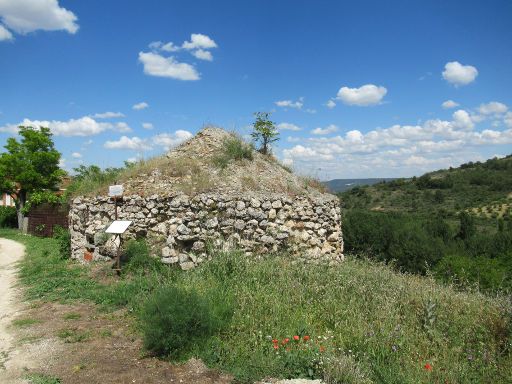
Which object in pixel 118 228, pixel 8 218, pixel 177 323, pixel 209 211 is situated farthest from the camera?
pixel 8 218

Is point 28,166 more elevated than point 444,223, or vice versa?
point 28,166

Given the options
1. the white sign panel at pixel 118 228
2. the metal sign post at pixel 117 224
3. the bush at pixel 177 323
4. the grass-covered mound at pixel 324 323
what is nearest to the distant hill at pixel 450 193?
the metal sign post at pixel 117 224

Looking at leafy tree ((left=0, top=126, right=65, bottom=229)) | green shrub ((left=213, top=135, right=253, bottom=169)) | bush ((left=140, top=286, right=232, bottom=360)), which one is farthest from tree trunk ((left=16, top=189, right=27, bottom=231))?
bush ((left=140, top=286, right=232, bottom=360))

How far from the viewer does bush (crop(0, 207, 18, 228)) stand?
94.4 feet

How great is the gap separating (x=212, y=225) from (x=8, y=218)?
26.8 metres

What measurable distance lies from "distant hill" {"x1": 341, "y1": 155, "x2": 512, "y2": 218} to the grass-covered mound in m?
36.0

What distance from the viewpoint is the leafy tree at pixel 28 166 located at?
25.3m

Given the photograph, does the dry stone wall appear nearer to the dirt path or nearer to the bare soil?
the dirt path

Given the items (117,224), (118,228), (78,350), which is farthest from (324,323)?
(117,224)

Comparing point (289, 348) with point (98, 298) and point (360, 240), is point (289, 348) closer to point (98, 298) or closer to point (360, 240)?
point (98, 298)

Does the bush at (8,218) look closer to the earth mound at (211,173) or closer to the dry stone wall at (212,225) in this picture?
the dry stone wall at (212,225)

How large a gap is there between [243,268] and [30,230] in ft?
66.9

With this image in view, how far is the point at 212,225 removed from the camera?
338 inches

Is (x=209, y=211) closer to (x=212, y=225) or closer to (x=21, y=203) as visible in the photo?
(x=212, y=225)
